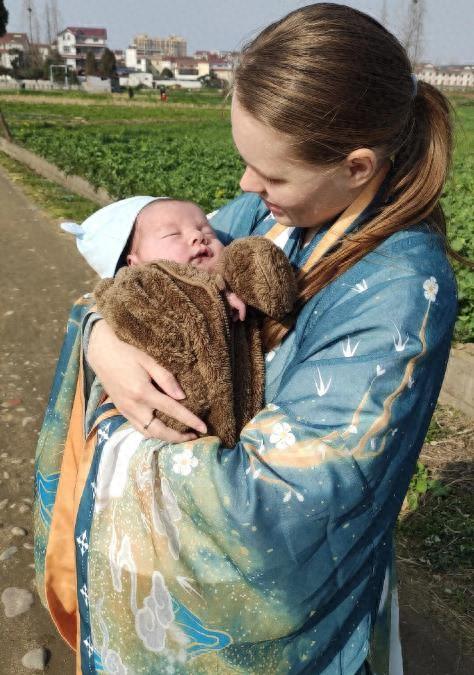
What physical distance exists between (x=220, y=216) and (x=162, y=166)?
44.0 feet

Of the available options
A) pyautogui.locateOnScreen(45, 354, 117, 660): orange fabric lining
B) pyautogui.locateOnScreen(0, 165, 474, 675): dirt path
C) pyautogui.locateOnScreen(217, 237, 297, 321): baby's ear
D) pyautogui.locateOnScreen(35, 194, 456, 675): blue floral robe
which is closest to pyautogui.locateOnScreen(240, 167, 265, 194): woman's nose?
pyautogui.locateOnScreen(217, 237, 297, 321): baby's ear

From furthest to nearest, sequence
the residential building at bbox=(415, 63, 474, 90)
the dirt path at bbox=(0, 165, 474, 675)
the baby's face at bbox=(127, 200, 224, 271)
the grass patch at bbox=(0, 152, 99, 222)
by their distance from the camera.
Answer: the grass patch at bbox=(0, 152, 99, 222), the dirt path at bbox=(0, 165, 474, 675), the baby's face at bbox=(127, 200, 224, 271), the residential building at bbox=(415, 63, 474, 90)

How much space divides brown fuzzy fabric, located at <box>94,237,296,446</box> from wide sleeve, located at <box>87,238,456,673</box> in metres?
0.15

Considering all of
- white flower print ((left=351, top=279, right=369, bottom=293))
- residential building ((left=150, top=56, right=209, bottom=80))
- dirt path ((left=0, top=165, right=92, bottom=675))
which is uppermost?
white flower print ((left=351, top=279, right=369, bottom=293))

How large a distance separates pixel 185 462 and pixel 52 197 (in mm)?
10683

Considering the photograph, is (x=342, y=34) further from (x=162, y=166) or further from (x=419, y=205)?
(x=162, y=166)

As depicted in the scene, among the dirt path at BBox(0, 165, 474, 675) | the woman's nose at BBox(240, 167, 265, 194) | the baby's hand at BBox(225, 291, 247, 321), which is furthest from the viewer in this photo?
the dirt path at BBox(0, 165, 474, 675)

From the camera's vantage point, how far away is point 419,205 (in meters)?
1.41

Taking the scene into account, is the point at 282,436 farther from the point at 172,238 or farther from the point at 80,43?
the point at 80,43

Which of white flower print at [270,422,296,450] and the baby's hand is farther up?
the baby's hand

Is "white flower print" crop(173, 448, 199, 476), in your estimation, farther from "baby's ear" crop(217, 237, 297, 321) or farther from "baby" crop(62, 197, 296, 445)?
"baby's ear" crop(217, 237, 297, 321)

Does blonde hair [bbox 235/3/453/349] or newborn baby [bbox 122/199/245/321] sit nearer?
blonde hair [bbox 235/3/453/349]

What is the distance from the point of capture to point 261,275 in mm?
1491

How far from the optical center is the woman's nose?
1.47m
